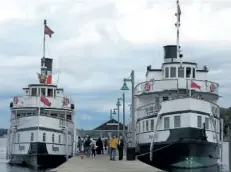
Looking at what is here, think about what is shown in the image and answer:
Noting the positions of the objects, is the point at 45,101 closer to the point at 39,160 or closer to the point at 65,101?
the point at 65,101

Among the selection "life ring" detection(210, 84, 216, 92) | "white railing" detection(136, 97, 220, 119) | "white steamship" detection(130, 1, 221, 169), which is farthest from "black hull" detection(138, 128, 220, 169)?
"life ring" detection(210, 84, 216, 92)

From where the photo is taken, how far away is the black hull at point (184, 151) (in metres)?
35.6

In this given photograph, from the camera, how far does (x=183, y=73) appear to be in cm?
4400

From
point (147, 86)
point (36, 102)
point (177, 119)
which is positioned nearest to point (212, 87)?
point (147, 86)

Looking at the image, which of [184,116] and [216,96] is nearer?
[184,116]

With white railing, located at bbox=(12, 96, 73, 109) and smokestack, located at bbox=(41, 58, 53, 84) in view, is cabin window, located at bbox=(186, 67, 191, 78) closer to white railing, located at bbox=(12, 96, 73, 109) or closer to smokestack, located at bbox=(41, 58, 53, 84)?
white railing, located at bbox=(12, 96, 73, 109)

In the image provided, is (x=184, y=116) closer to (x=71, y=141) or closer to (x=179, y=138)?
(x=179, y=138)

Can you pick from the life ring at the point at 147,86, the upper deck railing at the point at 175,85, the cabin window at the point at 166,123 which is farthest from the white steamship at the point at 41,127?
the cabin window at the point at 166,123

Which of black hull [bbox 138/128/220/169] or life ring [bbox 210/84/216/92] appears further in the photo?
life ring [bbox 210/84/216/92]

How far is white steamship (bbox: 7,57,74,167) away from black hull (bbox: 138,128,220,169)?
30.8 ft

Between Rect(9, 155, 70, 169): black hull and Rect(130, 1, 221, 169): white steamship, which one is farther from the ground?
Rect(130, 1, 221, 169): white steamship

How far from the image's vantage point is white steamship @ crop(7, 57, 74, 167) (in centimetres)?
4331

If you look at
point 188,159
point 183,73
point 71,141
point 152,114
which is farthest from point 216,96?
point 71,141

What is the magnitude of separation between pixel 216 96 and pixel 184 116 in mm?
8880
